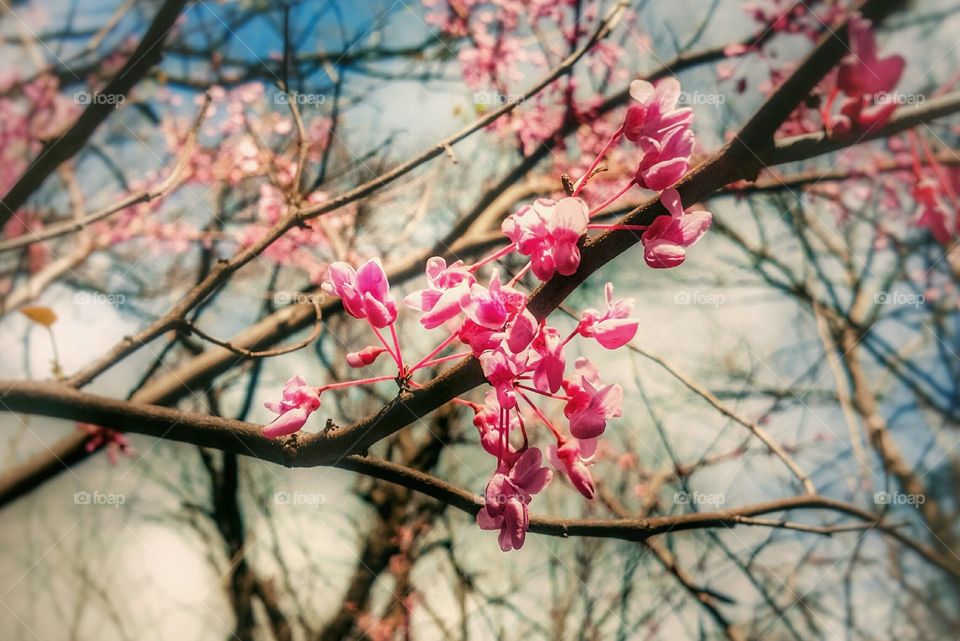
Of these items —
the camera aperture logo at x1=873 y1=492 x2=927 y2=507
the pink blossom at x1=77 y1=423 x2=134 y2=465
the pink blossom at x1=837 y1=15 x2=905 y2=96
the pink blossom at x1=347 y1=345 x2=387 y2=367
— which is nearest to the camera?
the pink blossom at x1=837 y1=15 x2=905 y2=96

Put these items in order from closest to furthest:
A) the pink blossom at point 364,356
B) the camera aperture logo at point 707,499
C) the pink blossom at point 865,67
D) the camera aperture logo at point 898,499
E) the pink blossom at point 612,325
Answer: the pink blossom at point 865,67 < the pink blossom at point 612,325 < the pink blossom at point 364,356 < the camera aperture logo at point 707,499 < the camera aperture logo at point 898,499

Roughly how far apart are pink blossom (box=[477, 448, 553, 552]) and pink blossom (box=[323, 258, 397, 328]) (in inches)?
8.9

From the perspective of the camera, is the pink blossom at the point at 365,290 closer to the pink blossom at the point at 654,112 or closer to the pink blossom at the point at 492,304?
the pink blossom at the point at 492,304

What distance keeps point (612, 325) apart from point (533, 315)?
10 centimetres

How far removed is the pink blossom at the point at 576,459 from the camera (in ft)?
2.36

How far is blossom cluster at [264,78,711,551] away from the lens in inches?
23.9

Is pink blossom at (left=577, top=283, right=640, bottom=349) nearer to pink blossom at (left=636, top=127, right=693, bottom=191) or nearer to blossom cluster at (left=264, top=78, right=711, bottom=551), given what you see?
blossom cluster at (left=264, top=78, right=711, bottom=551)

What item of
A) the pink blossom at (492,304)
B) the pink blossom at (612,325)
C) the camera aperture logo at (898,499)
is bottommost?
the pink blossom at (492,304)

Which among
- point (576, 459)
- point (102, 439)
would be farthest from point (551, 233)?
point (102, 439)

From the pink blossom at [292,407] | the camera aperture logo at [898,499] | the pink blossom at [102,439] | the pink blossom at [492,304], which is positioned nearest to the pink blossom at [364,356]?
the pink blossom at [292,407]

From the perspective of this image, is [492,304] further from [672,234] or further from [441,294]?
[672,234]

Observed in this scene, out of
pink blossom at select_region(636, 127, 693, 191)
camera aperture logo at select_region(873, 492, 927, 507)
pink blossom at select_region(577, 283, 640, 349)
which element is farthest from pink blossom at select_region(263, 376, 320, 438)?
camera aperture logo at select_region(873, 492, 927, 507)

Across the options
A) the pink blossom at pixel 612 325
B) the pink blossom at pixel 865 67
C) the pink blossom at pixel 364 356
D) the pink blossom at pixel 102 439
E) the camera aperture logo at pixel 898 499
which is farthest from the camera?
the camera aperture logo at pixel 898 499

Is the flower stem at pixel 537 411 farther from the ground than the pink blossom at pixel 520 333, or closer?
closer
